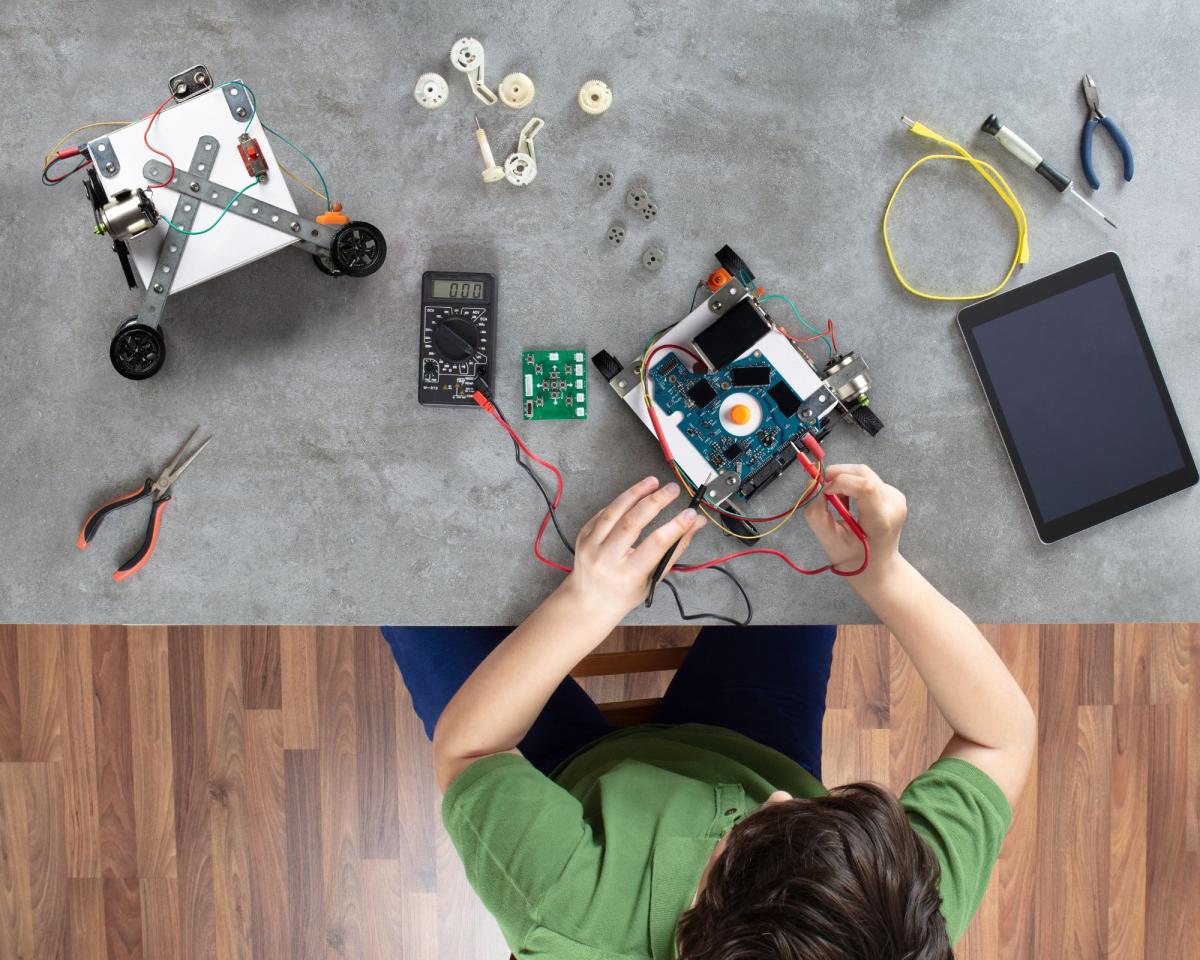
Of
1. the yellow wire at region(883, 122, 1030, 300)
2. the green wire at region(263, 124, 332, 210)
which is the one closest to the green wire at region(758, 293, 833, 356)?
the yellow wire at region(883, 122, 1030, 300)

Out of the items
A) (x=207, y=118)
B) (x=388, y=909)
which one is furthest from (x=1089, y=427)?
(x=388, y=909)

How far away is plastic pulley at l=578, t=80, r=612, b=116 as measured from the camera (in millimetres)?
1197

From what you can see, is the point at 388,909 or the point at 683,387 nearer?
the point at 683,387

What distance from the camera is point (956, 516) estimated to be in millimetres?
1254

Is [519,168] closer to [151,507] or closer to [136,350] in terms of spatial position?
[136,350]

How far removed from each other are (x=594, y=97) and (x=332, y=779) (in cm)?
144

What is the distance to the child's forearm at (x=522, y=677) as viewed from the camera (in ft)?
3.85

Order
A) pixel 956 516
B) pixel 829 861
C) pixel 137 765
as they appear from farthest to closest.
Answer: pixel 137 765 < pixel 956 516 < pixel 829 861

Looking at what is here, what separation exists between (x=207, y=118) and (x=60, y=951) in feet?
5.87

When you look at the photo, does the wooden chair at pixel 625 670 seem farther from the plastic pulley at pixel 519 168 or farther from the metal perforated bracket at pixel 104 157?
the metal perforated bracket at pixel 104 157

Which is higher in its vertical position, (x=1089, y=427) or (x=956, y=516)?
(x=1089, y=427)

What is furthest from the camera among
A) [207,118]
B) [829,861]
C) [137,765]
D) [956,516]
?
[137,765]

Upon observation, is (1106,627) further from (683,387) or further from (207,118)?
(207,118)

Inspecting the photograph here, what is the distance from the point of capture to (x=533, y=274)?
1230 millimetres
